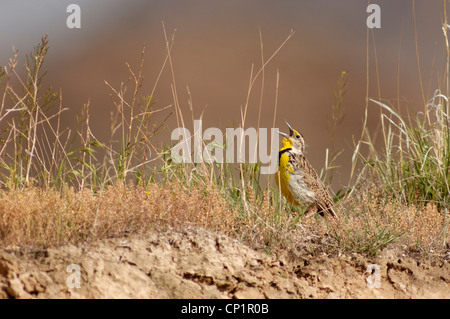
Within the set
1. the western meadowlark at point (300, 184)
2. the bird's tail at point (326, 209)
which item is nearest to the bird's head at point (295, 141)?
the western meadowlark at point (300, 184)

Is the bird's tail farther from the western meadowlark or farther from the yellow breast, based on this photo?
the yellow breast

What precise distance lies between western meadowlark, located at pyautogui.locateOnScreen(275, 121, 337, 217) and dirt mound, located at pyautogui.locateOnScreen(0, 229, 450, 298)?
3.82 ft

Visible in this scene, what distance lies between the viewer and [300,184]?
5926mm

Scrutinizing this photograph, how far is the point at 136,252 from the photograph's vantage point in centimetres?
419

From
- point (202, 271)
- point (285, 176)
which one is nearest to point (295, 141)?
point (285, 176)

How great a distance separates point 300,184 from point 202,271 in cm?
199

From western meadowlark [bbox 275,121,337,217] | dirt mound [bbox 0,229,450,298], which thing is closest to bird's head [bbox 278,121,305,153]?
western meadowlark [bbox 275,121,337,217]

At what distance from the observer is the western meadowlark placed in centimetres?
590

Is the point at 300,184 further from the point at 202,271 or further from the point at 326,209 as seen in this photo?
the point at 202,271

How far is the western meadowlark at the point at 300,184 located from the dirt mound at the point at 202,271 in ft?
3.82

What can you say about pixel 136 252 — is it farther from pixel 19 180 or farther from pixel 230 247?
pixel 19 180
